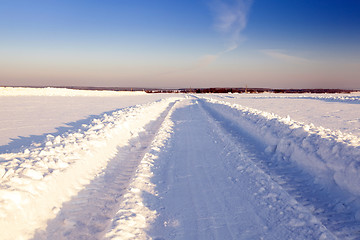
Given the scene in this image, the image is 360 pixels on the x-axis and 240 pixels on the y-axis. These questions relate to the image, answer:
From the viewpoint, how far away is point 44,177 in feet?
14.6

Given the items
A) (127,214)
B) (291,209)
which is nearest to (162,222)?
(127,214)

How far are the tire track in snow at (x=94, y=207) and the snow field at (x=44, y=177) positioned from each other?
180 millimetres

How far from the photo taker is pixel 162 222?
346 centimetres

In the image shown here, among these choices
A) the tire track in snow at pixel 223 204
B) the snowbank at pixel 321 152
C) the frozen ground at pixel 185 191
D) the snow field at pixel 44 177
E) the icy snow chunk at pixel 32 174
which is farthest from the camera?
the snowbank at pixel 321 152

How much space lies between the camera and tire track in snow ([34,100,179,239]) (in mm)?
3350

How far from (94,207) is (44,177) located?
128cm

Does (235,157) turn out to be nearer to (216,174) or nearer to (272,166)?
(272,166)

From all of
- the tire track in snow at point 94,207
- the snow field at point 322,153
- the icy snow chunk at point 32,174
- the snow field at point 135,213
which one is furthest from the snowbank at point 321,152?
the icy snow chunk at point 32,174

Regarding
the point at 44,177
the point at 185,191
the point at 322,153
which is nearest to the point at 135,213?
the point at 185,191

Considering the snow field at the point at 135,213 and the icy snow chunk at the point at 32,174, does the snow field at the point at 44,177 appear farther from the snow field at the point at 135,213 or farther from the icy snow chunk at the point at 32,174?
the snow field at the point at 135,213

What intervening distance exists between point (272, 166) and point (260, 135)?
3228 millimetres

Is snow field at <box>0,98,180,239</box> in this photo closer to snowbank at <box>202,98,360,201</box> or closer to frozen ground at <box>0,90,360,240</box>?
frozen ground at <box>0,90,360,240</box>

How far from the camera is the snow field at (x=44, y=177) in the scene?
3424 mm

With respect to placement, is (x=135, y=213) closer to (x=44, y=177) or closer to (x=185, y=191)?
(x=185, y=191)
